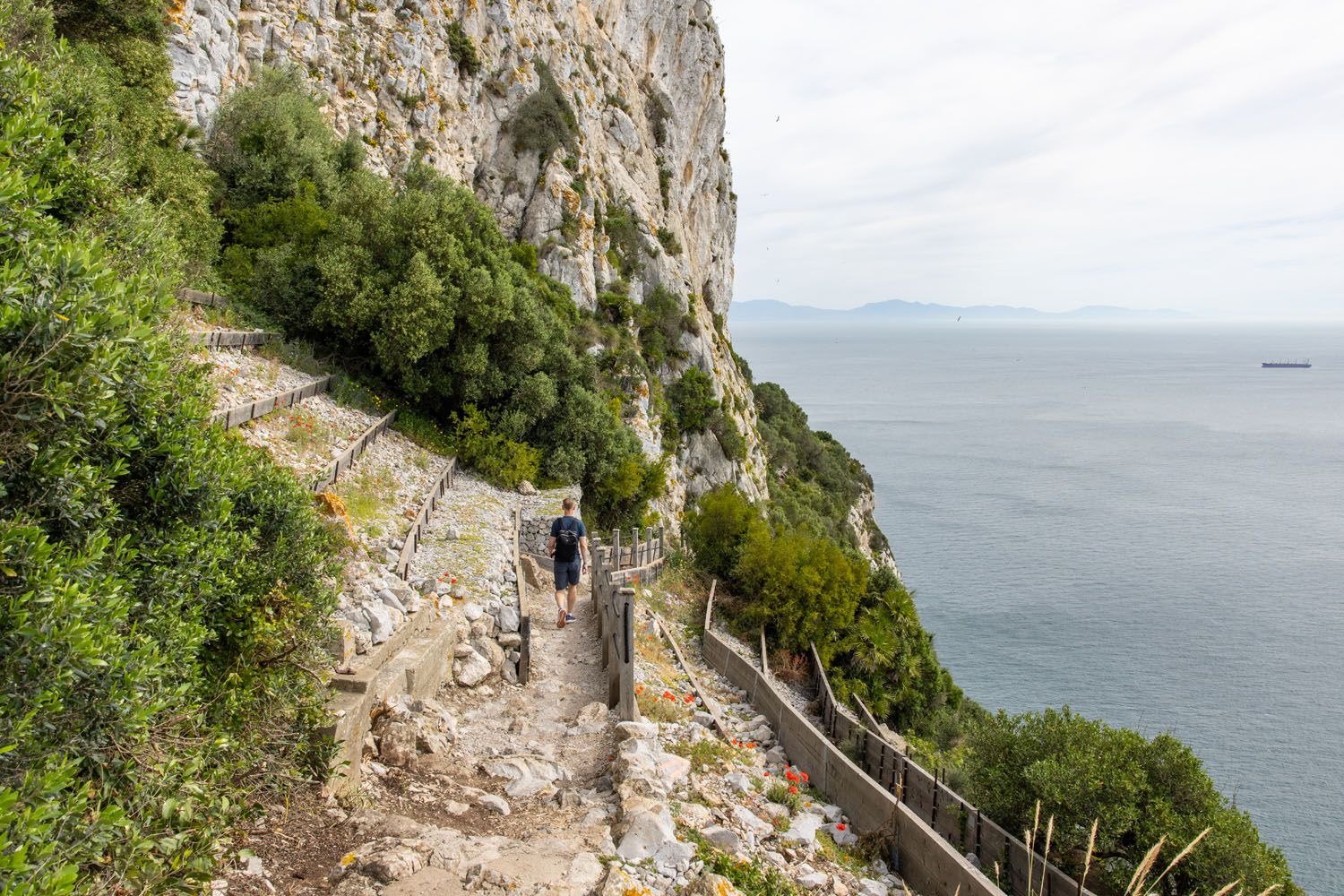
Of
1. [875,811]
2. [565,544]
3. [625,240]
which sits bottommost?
[875,811]

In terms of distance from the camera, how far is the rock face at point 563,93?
27328 mm

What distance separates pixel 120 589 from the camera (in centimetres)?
472

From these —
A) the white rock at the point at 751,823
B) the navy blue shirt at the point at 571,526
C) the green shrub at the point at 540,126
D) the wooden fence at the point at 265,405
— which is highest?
the green shrub at the point at 540,126

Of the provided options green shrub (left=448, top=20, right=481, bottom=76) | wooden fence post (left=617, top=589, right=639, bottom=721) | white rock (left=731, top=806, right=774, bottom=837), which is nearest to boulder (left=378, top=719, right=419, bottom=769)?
wooden fence post (left=617, top=589, right=639, bottom=721)

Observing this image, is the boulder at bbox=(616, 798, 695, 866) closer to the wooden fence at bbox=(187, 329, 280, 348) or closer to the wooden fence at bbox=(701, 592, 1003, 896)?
the wooden fence at bbox=(701, 592, 1003, 896)

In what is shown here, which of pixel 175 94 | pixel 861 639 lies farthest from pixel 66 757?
pixel 175 94

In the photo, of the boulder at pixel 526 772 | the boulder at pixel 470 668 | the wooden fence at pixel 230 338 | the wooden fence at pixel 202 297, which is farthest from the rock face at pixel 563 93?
the boulder at pixel 526 772

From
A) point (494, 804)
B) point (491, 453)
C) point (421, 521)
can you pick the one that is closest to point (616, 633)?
point (494, 804)

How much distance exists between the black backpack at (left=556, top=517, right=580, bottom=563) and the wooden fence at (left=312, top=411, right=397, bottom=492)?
3725 mm

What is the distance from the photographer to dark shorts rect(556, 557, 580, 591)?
12883 millimetres

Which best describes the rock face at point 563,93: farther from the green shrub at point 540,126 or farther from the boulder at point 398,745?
the boulder at point 398,745

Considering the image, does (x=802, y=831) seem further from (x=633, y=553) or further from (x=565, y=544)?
(x=633, y=553)

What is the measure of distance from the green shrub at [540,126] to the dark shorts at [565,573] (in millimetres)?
29697

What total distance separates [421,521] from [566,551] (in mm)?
4247
